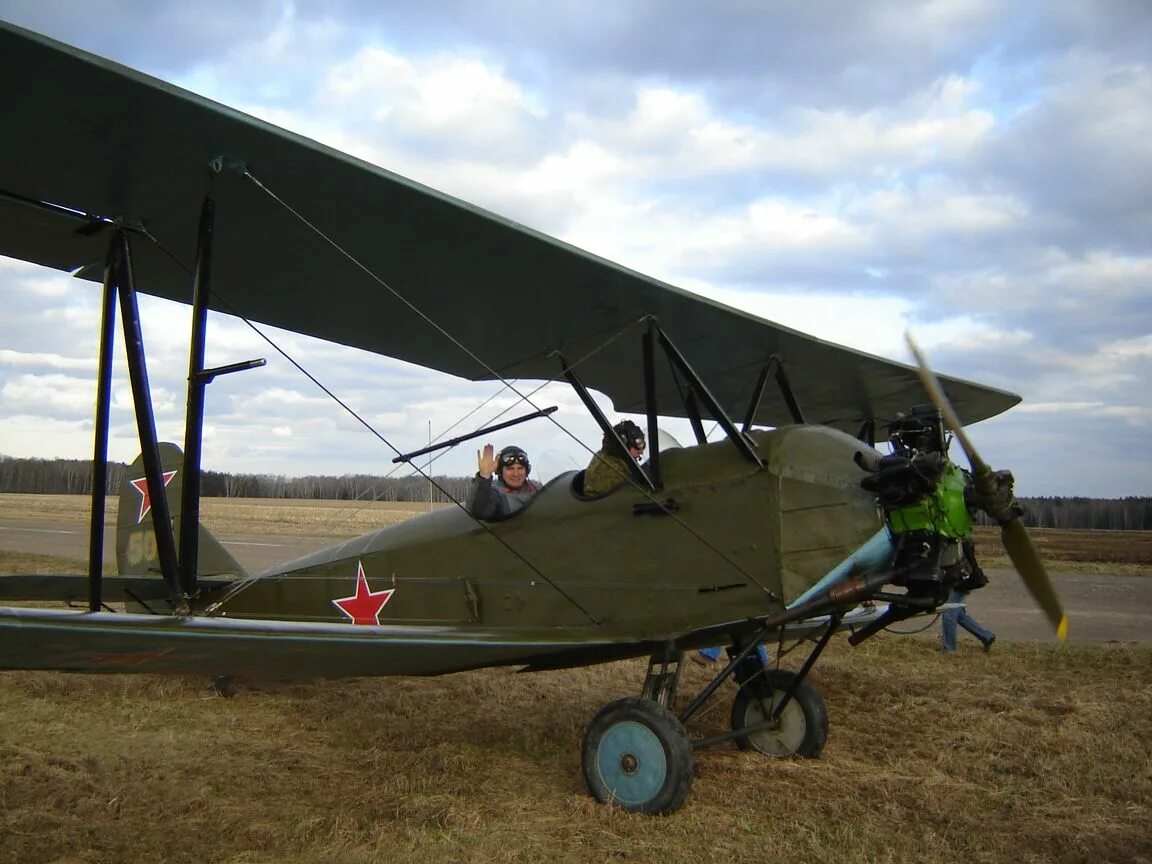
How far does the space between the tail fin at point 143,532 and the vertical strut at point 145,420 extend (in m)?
3.64

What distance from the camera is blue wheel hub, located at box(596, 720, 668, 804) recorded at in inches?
157

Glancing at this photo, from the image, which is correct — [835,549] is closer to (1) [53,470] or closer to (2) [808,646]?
(2) [808,646]

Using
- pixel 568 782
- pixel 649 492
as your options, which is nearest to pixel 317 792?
pixel 568 782

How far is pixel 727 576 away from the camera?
4.39m

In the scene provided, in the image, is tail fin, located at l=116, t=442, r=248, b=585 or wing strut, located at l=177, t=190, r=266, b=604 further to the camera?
tail fin, located at l=116, t=442, r=248, b=585

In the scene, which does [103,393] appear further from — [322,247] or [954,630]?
[954,630]

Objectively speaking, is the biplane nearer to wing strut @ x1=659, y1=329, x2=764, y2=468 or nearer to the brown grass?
wing strut @ x1=659, y1=329, x2=764, y2=468

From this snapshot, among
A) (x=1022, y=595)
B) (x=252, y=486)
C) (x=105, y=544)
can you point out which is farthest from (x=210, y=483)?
(x=1022, y=595)

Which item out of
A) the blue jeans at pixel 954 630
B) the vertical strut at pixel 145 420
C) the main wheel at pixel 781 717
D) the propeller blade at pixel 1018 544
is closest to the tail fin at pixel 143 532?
the vertical strut at pixel 145 420

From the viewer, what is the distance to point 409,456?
4727 mm

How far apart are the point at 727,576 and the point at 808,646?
223 inches

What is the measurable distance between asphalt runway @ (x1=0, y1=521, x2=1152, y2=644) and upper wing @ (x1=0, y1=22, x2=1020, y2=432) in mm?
4697

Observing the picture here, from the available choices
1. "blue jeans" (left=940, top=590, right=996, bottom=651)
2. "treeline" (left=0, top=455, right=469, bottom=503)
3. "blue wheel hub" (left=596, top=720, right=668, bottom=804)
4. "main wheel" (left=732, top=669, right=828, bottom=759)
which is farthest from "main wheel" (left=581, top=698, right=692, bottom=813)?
"treeline" (left=0, top=455, right=469, bottom=503)

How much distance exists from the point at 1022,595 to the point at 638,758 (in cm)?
1152
